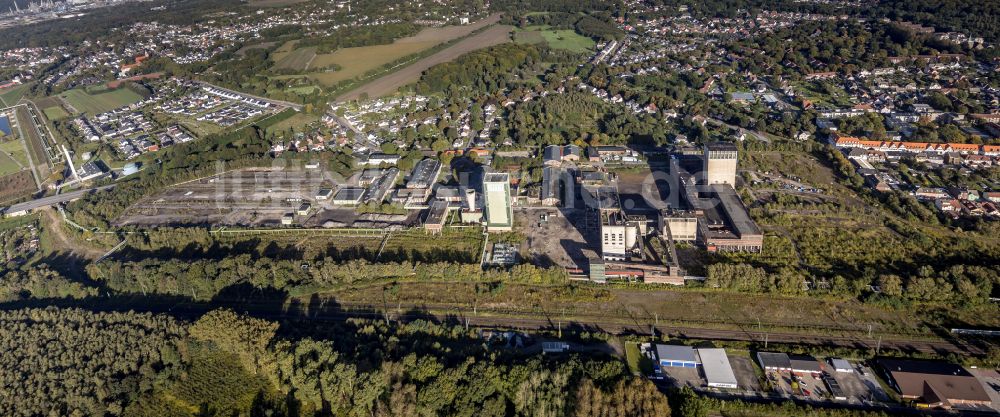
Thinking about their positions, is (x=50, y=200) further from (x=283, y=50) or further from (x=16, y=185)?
(x=283, y=50)

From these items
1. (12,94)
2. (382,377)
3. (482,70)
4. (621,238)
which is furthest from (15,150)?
(621,238)

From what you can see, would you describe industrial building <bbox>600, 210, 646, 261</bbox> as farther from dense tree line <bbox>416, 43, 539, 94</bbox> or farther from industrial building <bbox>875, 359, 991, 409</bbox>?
dense tree line <bbox>416, 43, 539, 94</bbox>

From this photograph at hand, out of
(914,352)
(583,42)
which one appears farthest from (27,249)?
(583,42)

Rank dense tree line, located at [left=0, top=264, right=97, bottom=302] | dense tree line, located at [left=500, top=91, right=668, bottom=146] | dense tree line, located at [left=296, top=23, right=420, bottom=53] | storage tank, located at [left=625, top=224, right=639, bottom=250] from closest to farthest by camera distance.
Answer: dense tree line, located at [left=0, top=264, right=97, bottom=302], storage tank, located at [left=625, top=224, right=639, bottom=250], dense tree line, located at [left=500, top=91, right=668, bottom=146], dense tree line, located at [left=296, top=23, right=420, bottom=53]

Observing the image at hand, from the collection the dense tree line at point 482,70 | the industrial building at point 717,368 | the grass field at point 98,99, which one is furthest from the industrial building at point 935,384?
the grass field at point 98,99

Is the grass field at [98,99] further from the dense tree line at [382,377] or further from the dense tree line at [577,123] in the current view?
the dense tree line at [382,377]

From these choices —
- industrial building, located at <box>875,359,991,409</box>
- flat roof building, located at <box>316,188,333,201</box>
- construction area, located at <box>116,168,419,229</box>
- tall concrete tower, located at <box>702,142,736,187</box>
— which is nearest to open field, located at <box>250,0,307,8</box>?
construction area, located at <box>116,168,419,229</box>
